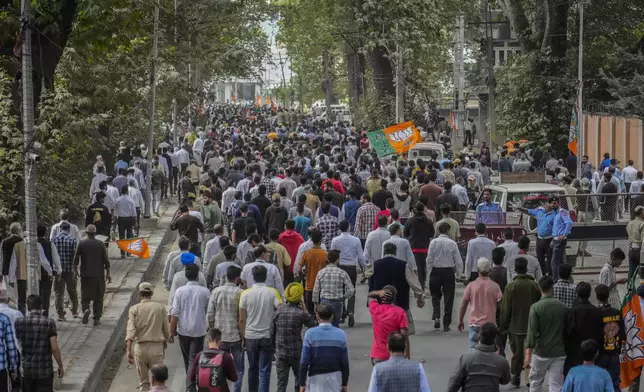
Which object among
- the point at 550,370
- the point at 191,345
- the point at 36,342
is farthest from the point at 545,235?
the point at 36,342

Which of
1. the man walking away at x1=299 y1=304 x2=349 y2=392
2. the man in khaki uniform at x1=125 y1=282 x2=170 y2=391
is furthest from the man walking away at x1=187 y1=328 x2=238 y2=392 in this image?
the man in khaki uniform at x1=125 y1=282 x2=170 y2=391

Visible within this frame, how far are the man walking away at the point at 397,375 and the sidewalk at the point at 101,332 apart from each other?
538 centimetres

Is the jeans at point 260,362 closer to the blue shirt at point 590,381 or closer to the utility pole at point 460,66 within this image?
the blue shirt at point 590,381

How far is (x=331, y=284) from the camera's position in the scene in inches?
601

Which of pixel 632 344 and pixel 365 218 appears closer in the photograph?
pixel 632 344

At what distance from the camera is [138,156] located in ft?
110

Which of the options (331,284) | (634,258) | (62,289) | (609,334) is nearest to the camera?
(609,334)

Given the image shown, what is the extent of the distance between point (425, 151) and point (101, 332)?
2243cm

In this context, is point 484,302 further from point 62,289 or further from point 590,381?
point 62,289

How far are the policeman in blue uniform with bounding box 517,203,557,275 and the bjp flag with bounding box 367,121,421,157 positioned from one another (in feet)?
40.3

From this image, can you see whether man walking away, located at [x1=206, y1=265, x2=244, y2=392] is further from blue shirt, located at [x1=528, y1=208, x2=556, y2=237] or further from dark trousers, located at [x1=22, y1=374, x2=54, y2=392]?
blue shirt, located at [x1=528, y1=208, x2=556, y2=237]

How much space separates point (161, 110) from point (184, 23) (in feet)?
8.34

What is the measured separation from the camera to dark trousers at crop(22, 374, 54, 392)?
42.3 ft

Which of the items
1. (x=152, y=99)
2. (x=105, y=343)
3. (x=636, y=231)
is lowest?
(x=105, y=343)
